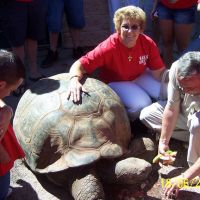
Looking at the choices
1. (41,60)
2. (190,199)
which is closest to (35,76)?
(41,60)

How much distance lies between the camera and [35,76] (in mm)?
5039

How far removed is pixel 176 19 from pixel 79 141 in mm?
2175

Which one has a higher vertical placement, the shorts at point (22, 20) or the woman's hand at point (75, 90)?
the shorts at point (22, 20)

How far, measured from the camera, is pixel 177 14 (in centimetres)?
474

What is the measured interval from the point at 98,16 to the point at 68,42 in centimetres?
56

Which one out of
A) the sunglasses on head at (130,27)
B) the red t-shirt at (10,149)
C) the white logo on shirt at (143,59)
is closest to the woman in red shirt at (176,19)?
the white logo on shirt at (143,59)

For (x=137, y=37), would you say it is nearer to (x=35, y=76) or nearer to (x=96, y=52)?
(x=96, y=52)

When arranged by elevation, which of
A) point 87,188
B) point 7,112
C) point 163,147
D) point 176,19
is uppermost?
point 176,19

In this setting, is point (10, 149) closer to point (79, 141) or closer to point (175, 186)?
point (79, 141)

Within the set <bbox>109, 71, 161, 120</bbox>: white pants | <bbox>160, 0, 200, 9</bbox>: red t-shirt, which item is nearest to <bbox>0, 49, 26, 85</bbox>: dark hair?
<bbox>109, 71, 161, 120</bbox>: white pants

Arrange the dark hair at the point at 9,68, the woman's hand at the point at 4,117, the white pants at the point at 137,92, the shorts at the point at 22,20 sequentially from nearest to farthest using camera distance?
the dark hair at the point at 9,68, the woman's hand at the point at 4,117, the white pants at the point at 137,92, the shorts at the point at 22,20

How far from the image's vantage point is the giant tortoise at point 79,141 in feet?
10.4

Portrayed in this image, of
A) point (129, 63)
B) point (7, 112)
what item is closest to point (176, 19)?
point (129, 63)

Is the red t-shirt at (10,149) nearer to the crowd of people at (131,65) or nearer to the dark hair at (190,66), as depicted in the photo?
the crowd of people at (131,65)
